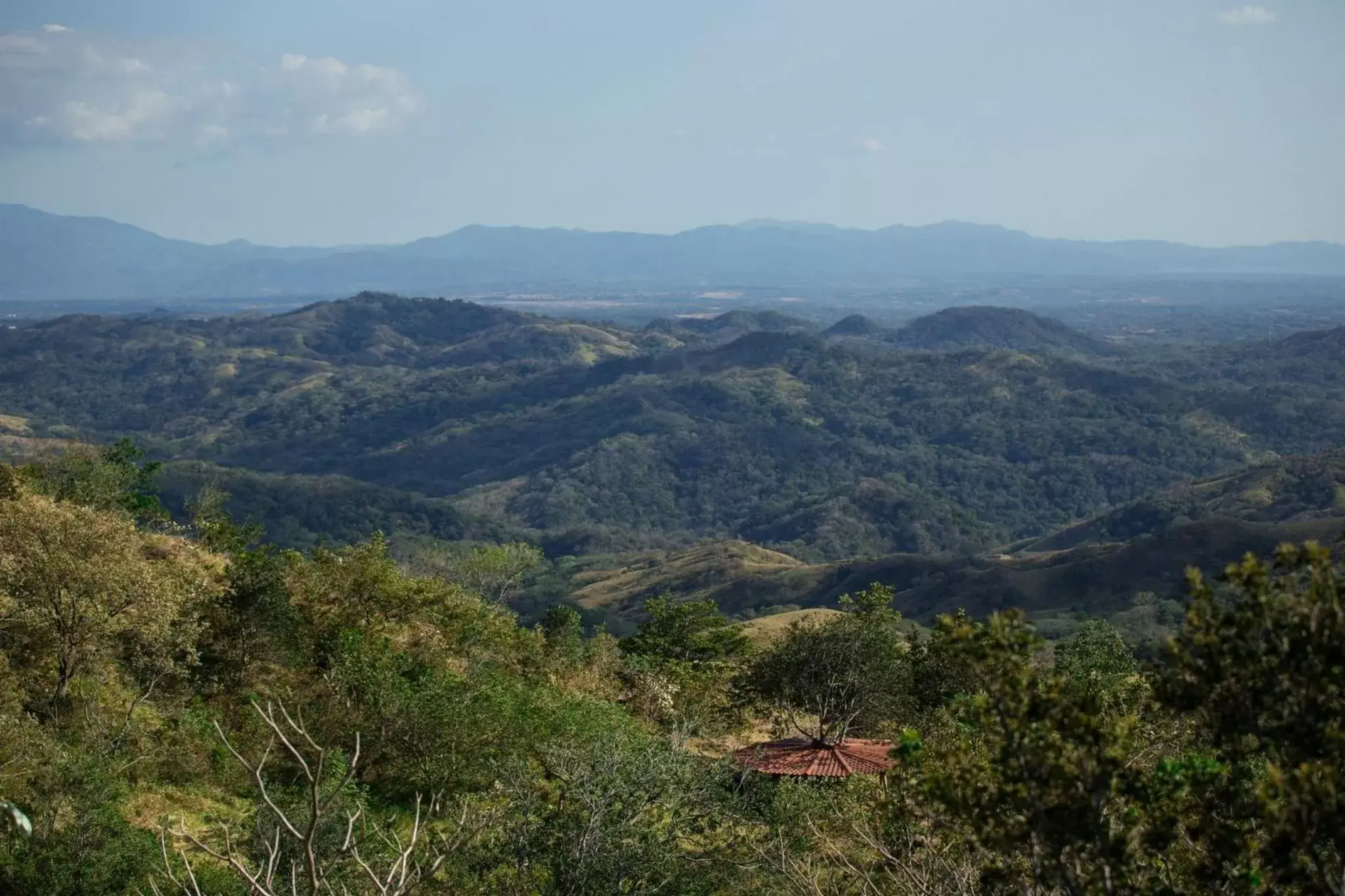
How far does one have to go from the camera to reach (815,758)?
90.7 ft

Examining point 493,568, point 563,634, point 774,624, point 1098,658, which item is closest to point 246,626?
point 563,634

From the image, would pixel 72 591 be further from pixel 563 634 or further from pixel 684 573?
pixel 684 573

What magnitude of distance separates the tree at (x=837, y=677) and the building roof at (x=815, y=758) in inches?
34.1

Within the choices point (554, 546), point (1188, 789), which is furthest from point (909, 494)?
point (1188, 789)

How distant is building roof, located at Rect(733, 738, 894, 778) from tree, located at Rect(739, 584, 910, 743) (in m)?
0.87

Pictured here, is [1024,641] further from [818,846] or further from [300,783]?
[300,783]

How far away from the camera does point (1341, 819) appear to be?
6480 millimetres

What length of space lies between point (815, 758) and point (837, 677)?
400 cm

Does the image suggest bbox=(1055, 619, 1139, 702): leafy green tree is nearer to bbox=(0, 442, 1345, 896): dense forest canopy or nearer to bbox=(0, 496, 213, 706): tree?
bbox=(0, 442, 1345, 896): dense forest canopy

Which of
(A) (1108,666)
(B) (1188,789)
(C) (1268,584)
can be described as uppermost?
(C) (1268,584)

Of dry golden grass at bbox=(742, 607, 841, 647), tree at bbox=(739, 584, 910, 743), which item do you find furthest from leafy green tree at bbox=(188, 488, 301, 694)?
dry golden grass at bbox=(742, 607, 841, 647)

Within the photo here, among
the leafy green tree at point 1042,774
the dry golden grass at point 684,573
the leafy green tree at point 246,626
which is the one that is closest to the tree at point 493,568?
the leafy green tree at point 246,626

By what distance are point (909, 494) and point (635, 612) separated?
89.8 m

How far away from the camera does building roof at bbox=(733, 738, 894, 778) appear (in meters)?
26.8
